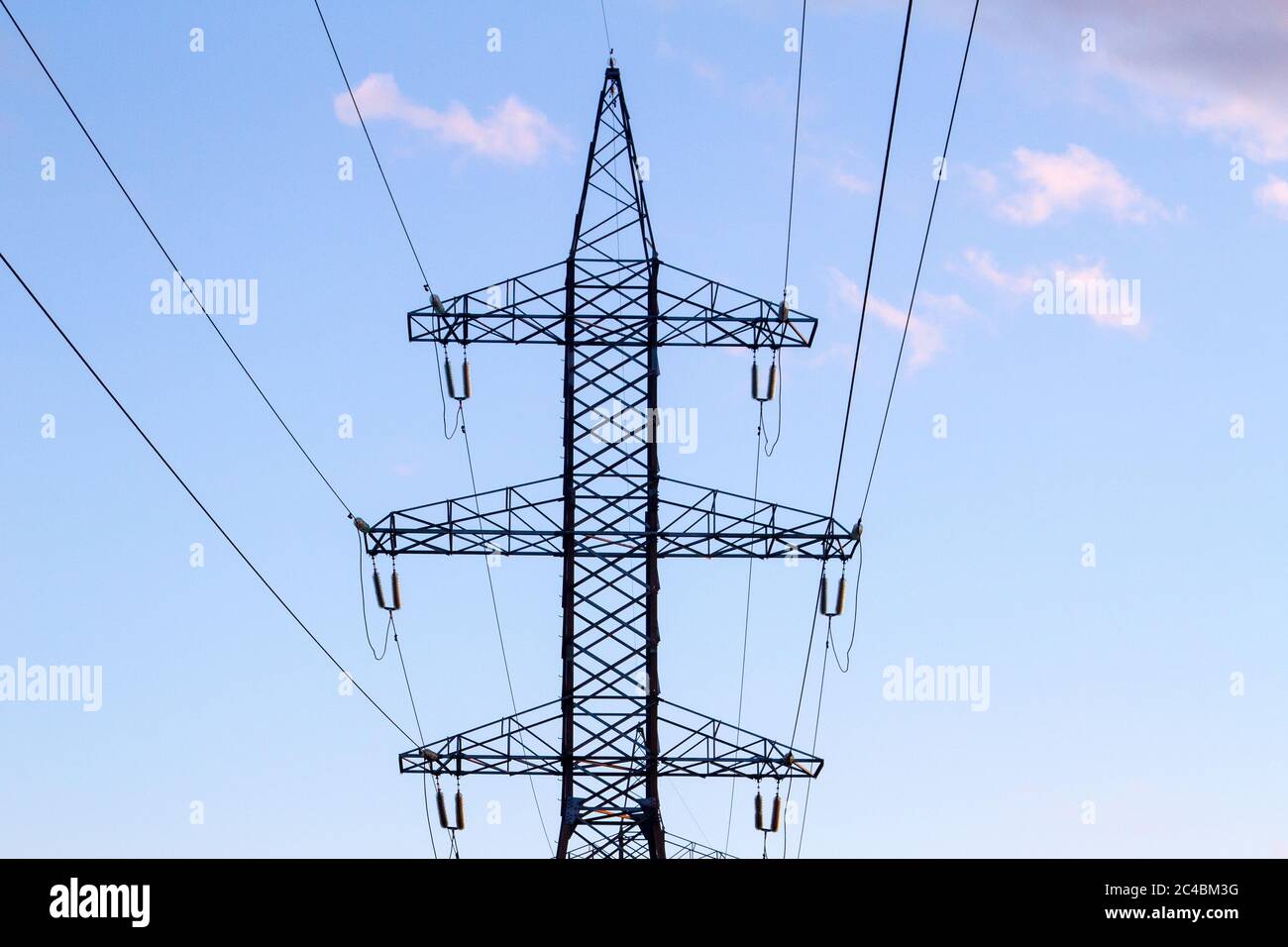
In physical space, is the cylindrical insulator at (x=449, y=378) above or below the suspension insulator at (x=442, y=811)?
above

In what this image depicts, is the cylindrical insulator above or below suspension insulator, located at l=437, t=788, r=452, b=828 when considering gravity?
above

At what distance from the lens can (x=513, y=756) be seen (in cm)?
2727
